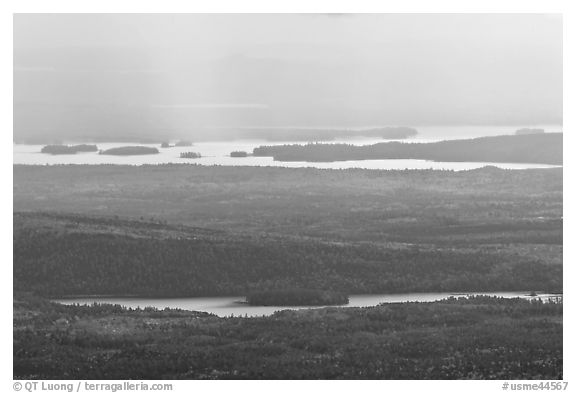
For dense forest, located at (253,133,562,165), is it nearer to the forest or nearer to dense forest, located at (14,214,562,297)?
the forest

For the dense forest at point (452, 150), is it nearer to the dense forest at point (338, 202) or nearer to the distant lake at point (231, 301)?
the dense forest at point (338, 202)

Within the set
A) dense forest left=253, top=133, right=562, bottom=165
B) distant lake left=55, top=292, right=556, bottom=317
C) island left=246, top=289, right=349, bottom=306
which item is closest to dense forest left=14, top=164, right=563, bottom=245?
dense forest left=253, top=133, right=562, bottom=165

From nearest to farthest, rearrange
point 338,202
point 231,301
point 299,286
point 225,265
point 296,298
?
point 296,298 < point 231,301 < point 299,286 < point 225,265 < point 338,202

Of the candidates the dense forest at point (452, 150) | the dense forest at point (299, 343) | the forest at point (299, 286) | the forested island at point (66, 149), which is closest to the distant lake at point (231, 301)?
the forest at point (299, 286)

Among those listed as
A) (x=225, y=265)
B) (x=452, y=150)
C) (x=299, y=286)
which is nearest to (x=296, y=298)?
(x=299, y=286)

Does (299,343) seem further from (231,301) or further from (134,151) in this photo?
(134,151)
